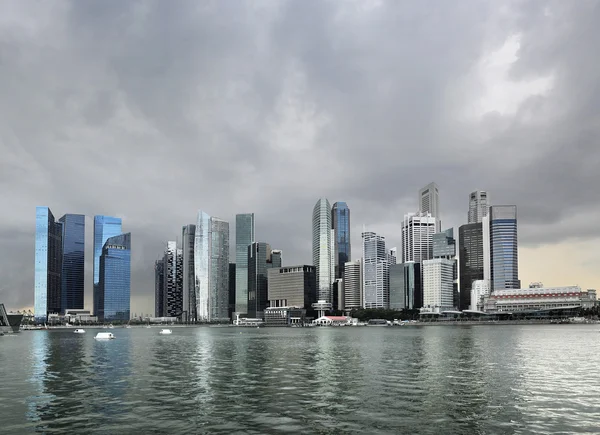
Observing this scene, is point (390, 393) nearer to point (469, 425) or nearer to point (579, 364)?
point (469, 425)

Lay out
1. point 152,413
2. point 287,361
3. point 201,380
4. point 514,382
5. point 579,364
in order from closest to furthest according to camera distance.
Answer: point 152,413 < point 514,382 < point 201,380 < point 579,364 < point 287,361

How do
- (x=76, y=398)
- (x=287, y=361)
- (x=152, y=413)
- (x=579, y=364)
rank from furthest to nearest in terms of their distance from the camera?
(x=287, y=361)
(x=579, y=364)
(x=76, y=398)
(x=152, y=413)

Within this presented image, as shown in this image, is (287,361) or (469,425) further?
(287,361)

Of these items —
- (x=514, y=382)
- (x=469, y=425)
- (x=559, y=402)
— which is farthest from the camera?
(x=514, y=382)

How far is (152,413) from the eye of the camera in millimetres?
49500

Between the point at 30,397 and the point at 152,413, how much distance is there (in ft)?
61.9

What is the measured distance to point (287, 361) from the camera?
4067 inches

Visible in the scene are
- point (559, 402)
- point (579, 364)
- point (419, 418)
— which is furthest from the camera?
point (579, 364)

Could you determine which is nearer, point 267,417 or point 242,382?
point 267,417

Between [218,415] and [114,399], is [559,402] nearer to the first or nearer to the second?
[218,415]

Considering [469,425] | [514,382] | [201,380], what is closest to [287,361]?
[201,380]

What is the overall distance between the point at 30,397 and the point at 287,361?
170 ft

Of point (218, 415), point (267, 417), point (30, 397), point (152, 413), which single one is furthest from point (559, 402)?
point (30, 397)

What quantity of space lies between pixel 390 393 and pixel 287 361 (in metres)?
46.0
